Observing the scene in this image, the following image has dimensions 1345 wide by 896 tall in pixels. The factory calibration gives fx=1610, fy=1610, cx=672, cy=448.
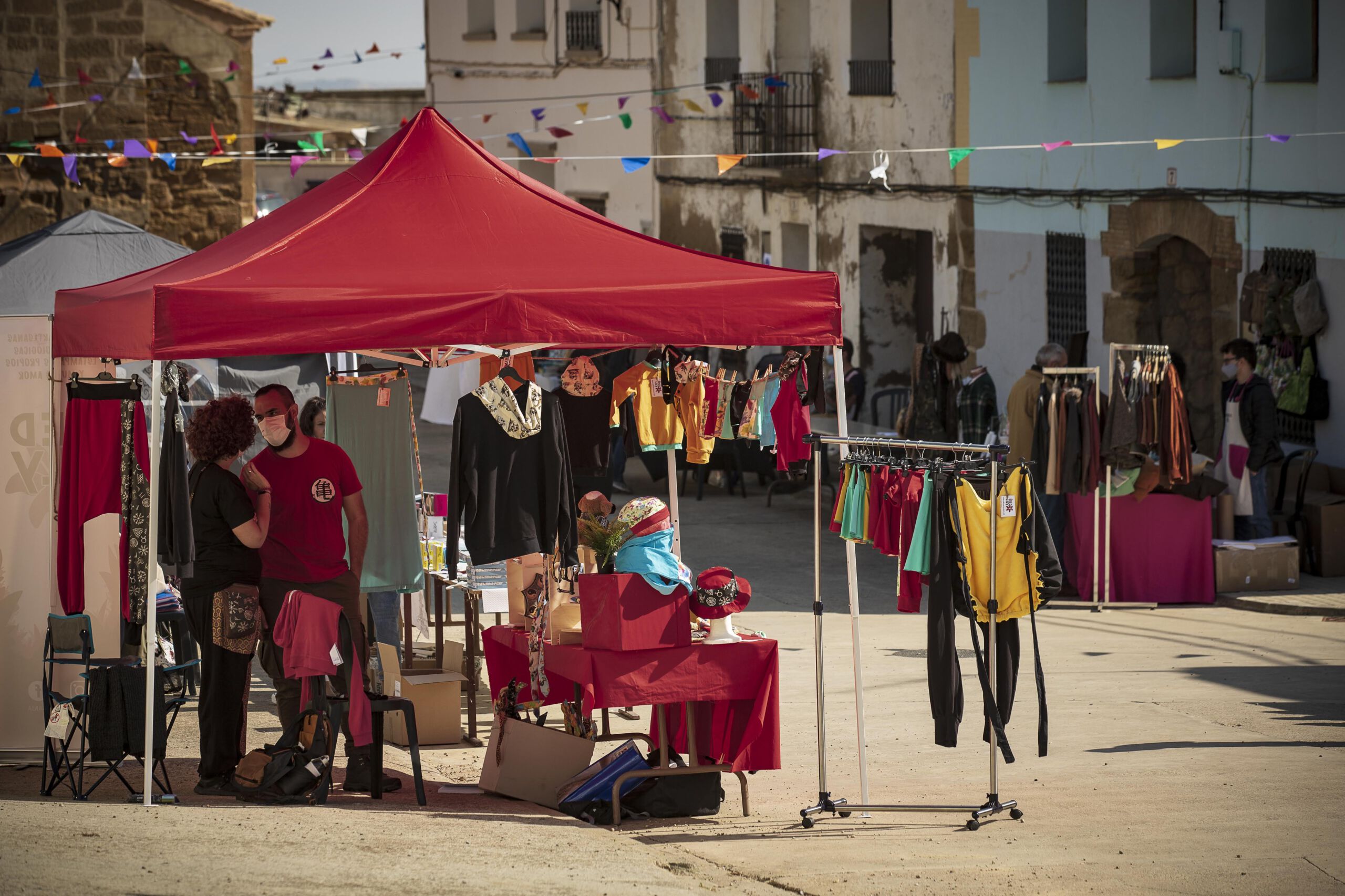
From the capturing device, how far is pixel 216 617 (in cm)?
687

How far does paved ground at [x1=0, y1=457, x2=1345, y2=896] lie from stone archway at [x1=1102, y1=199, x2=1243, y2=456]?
4922 millimetres

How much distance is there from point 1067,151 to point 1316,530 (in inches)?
197

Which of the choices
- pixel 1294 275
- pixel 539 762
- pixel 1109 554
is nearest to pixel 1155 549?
pixel 1109 554

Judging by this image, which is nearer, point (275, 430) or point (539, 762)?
point (275, 430)

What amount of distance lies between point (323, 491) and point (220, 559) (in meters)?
0.53

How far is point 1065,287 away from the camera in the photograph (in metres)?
15.8

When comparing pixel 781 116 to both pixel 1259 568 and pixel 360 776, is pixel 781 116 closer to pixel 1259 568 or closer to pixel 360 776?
pixel 1259 568

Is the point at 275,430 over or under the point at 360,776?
over

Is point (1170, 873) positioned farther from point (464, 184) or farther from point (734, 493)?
point (734, 493)

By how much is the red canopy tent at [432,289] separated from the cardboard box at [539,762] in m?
1.74

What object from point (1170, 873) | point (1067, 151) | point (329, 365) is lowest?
point (1170, 873)

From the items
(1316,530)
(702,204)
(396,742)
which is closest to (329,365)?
(396,742)

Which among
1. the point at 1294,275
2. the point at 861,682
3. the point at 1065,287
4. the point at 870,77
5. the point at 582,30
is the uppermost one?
the point at 582,30

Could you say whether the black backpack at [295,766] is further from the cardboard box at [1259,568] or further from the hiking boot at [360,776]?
the cardboard box at [1259,568]
